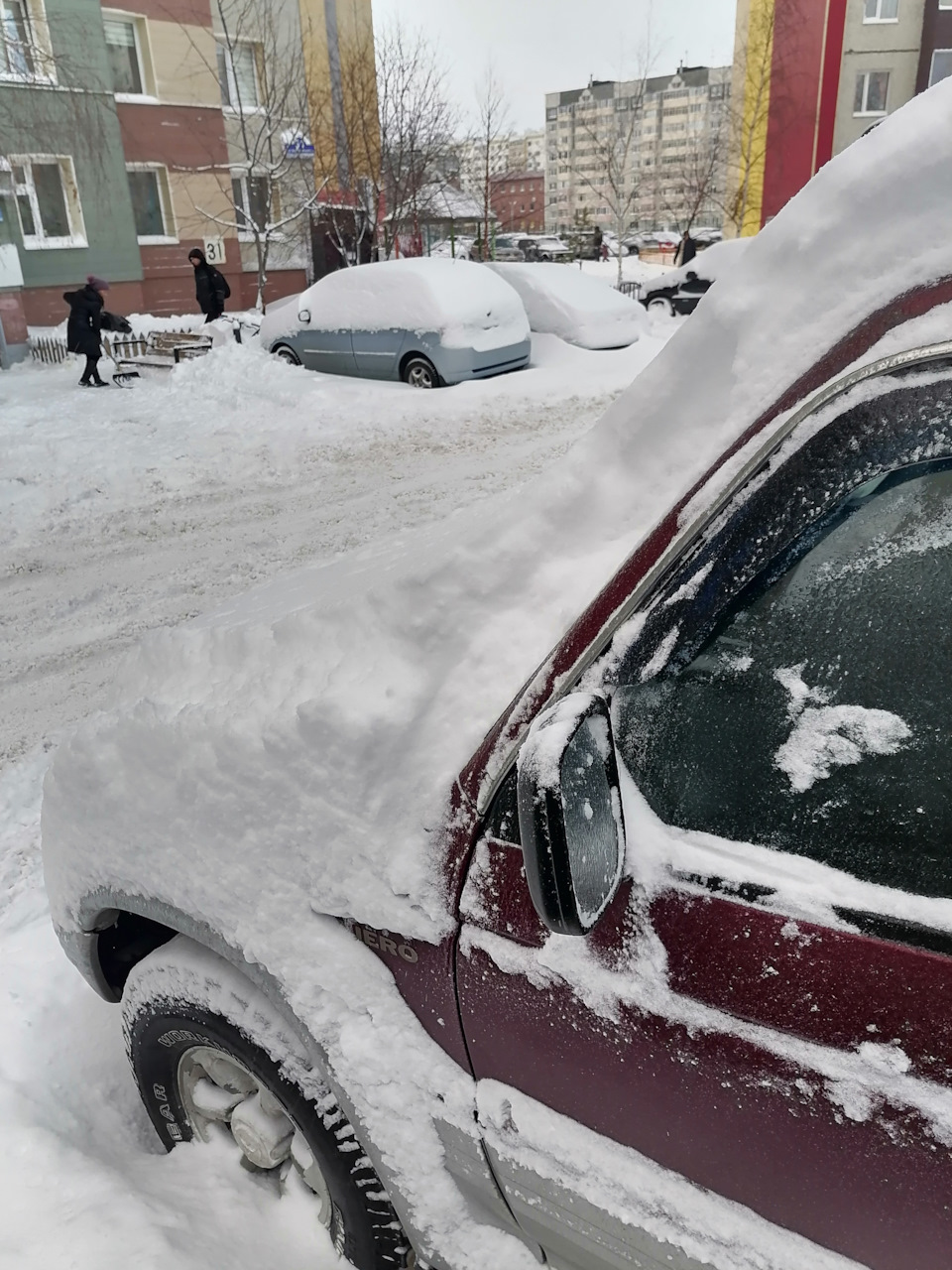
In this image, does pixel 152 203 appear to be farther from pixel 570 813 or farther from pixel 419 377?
pixel 570 813

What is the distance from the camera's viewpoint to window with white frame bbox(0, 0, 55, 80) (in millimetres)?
16094

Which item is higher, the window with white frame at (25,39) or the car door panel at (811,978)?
the window with white frame at (25,39)

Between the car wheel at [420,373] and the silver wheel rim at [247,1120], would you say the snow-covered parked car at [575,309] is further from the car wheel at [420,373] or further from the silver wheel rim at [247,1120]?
the silver wheel rim at [247,1120]

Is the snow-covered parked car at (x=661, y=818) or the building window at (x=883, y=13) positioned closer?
the snow-covered parked car at (x=661, y=818)

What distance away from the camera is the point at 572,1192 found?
1.43 m

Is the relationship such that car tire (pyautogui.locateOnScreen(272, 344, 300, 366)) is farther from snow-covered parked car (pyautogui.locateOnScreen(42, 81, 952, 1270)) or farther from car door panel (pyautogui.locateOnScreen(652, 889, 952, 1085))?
car door panel (pyautogui.locateOnScreen(652, 889, 952, 1085))

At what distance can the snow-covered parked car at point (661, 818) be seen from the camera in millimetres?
1101

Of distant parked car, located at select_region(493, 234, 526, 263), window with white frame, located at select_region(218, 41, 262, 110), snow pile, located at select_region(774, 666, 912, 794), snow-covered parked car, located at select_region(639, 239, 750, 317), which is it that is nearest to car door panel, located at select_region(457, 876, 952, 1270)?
snow pile, located at select_region(774, 666, 912, 794)

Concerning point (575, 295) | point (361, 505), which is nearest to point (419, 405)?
point (361, 505)

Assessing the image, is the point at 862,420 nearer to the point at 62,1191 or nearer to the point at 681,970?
the point at 681,970

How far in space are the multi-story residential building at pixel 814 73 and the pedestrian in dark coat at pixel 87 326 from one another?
75.1ft

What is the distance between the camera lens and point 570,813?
112cm

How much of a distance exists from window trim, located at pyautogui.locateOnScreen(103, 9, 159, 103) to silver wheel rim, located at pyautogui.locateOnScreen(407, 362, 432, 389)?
15792mm

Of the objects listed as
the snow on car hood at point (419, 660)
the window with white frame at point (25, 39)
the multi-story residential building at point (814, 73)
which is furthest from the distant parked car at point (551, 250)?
the snow on car hood at point (419, 660)
